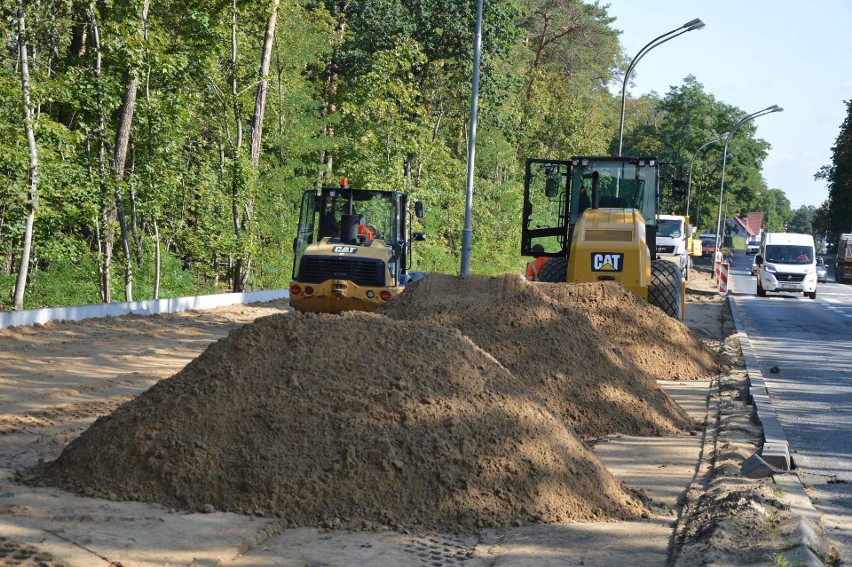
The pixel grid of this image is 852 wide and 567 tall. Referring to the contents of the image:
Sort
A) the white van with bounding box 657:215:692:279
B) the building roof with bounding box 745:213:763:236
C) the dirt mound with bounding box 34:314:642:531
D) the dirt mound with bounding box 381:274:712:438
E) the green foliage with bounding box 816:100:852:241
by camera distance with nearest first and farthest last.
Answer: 1. the dirt mound with bounding box 34:314:642:531
2. the dirt mound with bounding box 381:274:712:438
3. the white van with bounding box 657:215:692:279
4. the green foliage with bounding box 816:100:852:241
5. the building roof with bounding box 745:213:763:236

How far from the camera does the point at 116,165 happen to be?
74.1 feet

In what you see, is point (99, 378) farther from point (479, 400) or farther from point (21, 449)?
point (479, 400)

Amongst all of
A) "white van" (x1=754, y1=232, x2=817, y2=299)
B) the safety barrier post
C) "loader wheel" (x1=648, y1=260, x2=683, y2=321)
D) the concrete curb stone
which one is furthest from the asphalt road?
"white van" (x1=754, y1=232, x2=817, y2=299)

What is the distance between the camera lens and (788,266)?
41812 mm

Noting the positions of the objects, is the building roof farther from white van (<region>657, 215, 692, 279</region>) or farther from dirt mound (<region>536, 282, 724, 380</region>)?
dirt mound (<region>536, 282, 724, 380</region>)

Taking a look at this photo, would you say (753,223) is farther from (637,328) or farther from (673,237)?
(637,328)

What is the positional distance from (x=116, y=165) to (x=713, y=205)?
82.5 m

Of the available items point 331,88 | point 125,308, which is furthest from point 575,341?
point 331,88

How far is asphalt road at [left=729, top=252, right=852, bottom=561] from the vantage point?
871 centimetres

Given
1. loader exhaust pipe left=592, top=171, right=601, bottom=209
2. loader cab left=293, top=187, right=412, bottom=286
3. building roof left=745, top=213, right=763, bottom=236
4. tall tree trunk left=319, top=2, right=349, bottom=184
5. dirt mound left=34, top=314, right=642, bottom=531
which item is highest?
tall tree trunk left=319, top=2, right=349, bottom=184

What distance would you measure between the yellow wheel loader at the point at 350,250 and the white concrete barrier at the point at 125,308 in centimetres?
347

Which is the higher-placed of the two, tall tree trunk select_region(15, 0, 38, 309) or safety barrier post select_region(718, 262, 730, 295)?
tall tree trunk select_region(15, 0, 38, 309)

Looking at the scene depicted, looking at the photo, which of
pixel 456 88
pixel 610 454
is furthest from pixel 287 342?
pixel 456 88

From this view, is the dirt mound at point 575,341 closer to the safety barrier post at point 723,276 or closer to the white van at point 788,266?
the safety barrier post at point 723,276
